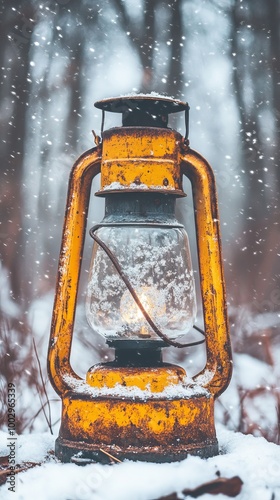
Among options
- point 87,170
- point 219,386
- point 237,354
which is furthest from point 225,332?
point 237,354

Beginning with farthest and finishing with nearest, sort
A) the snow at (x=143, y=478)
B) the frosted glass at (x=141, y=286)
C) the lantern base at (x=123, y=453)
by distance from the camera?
the frosted glass at (x=141, y=286) < the lantern base at (x=123, y=453) < the snow at (x=143, y=478)

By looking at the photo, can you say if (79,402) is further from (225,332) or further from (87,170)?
(87,170)

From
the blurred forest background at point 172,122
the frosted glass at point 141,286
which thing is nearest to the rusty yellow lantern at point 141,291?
the frosted glass at point 141,286

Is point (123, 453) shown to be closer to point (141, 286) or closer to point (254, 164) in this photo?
point (141, 286)

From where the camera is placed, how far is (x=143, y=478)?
2066mm

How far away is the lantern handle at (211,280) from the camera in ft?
7.65

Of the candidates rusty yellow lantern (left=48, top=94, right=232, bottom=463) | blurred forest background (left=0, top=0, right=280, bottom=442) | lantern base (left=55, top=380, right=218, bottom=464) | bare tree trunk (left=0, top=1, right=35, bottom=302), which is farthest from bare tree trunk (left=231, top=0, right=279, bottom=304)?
lantern base (left=55, top=380, right=218, bottom=464)

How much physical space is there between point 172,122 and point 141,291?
75.6 inches

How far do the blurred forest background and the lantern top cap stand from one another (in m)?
1.72

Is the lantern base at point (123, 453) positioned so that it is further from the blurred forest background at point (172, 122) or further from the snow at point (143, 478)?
the blurred forest background at point (172, 122)

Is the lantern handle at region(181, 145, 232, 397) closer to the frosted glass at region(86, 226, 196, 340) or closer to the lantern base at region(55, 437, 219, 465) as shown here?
the frosted glass at region(86, 226, 196, 340)

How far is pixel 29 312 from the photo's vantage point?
13.5ft

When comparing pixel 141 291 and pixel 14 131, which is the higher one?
pixel 14 131

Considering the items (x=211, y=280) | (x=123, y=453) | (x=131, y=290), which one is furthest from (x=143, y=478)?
(x=211, y=280)
